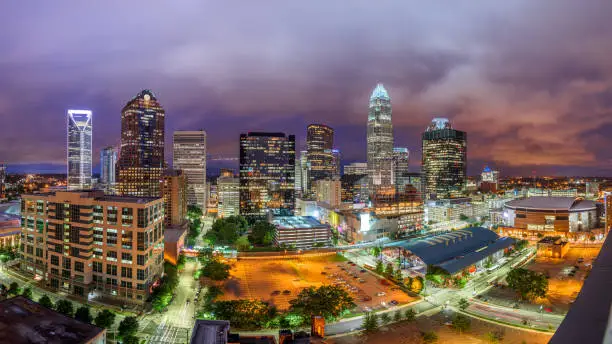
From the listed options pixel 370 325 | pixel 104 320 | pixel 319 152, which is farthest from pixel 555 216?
pixel 319 152

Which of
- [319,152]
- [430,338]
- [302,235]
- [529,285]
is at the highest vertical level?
[319,152]

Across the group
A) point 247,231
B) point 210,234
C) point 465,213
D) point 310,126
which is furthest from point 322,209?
point 310,126

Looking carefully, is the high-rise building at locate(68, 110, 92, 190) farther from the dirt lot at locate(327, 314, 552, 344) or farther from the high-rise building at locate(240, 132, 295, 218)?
the dirt lot at locate(327, 314, 552, 344)

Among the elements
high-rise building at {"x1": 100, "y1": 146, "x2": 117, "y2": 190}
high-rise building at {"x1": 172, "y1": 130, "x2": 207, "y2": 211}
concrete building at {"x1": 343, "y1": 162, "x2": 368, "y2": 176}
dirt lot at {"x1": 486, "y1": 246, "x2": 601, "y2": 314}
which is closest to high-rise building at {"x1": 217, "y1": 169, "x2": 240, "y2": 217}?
high-rise building at {"x1": 172, "y1": 130, "x2": 207, "y2": 211}

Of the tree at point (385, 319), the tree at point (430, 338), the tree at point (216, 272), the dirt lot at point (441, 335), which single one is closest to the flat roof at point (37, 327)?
the dirt lot at point (441, 335)

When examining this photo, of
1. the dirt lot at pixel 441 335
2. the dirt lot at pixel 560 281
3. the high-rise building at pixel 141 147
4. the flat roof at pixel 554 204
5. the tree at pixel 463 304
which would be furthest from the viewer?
the high-rise building at pixel 141 147

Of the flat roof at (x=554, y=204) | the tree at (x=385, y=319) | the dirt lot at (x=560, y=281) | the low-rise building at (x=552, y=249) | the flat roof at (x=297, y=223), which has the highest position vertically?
the flat roof at (x=554, y=204)

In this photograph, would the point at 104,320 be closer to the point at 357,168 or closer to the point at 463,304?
the point at 463,304

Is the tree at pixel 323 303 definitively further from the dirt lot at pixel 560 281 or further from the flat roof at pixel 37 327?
the dirt lot at pixel 560 281
